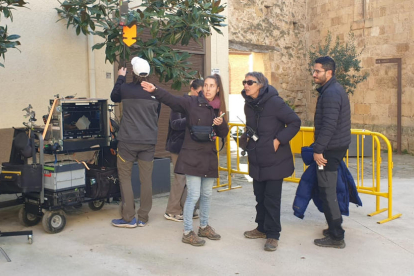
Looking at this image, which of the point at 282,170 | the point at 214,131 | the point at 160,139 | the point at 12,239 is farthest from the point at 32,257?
the point at 160,139

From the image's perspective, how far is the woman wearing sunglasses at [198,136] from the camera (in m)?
4.70

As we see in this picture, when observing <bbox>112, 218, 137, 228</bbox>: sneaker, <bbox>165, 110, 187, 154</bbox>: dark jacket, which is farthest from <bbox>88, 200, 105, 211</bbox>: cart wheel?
<bbox>165, 110, 187, 154</bbox>: dark jacket

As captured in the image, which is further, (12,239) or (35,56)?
(35,56)

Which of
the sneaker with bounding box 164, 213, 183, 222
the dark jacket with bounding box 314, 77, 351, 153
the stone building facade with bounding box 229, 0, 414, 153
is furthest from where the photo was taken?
the stone building facade with bounding box 229, 0, 414, 153

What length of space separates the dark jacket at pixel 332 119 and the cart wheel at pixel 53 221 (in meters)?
2.78

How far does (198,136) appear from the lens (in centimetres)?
469

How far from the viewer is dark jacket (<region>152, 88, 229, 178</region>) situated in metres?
4.70

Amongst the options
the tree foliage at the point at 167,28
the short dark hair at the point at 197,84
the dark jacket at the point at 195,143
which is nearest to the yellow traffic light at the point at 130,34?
the tree foliage at the point at 167,28

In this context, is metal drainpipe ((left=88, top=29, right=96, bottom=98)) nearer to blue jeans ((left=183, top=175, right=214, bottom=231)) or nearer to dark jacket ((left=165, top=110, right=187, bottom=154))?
dark jacket ((left=165, top=110, right=187, bottom=154))

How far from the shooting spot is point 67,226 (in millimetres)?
5402

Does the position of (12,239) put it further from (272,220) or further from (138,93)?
(272,220)

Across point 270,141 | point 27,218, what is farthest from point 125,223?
point 270,141

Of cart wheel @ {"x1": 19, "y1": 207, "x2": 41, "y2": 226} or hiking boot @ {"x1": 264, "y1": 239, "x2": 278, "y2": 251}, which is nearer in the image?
hiking boot @ {"x1": 264, "y1": 239, "x2": 278, "y2": 251}

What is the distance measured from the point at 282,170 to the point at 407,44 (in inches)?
381
